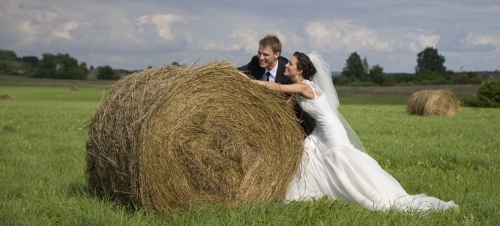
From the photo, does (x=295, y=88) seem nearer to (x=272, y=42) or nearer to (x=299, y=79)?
(x=299, y=79)

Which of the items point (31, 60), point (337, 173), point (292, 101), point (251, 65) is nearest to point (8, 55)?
point (31, 60)

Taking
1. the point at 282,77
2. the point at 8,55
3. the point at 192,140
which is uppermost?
the point at 8,55

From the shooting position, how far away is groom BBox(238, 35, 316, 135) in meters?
6.78

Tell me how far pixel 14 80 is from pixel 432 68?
82056 mm

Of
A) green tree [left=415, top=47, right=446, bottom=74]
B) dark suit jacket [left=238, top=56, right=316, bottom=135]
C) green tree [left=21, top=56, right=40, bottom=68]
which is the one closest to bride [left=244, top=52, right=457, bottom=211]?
dark suit jacket [left=238, top=56, right=316, bottom=135]

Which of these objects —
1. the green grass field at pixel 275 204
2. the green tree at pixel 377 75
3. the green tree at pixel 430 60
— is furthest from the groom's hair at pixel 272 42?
the green tree at pixel 430 60

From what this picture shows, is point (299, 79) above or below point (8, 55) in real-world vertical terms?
below

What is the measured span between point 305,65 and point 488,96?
1164 inches

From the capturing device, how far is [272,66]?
6.97 metres

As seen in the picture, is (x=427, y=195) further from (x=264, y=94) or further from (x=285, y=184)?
(x=264, y=94)

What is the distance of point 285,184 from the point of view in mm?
6465

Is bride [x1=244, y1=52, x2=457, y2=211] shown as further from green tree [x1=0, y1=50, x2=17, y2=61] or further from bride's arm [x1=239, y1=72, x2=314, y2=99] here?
green tree [x1=0, y1=50, x2=17, y2=61]

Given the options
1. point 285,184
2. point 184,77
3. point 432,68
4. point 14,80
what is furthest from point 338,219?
point 432,68

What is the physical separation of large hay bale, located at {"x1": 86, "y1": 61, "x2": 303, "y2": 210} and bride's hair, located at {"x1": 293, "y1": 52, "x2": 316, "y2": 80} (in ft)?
1.56
